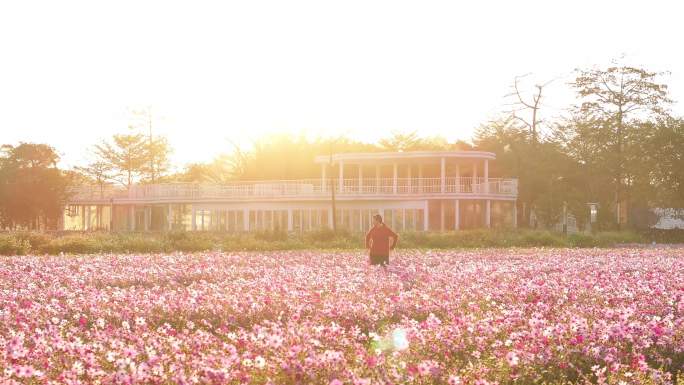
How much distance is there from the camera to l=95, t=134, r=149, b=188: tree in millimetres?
74062

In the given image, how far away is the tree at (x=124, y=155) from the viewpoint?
7406 cm

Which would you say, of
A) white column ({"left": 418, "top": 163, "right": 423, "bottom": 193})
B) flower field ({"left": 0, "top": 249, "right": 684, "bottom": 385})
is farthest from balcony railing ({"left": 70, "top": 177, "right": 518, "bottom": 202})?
flower field ({"left": 0, "top": 249, "right": 684, "bottom": 385})

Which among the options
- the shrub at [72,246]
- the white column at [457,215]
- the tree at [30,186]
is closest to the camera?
the shrub at [72,246]

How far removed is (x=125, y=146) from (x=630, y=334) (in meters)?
69.9

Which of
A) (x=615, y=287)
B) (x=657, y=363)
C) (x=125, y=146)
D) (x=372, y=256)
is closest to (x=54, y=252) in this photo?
(x=372, y=256)

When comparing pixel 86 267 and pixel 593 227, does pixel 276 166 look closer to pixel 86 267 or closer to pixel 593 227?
pixel 593 227

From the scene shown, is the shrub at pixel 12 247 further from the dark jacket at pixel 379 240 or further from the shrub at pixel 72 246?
the dark jacket at pixel 379 240

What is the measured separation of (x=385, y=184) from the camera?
54844 mm

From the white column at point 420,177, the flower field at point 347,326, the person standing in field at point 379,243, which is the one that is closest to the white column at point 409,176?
the white column at point 420,177

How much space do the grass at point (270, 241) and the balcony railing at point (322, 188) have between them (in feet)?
35.0

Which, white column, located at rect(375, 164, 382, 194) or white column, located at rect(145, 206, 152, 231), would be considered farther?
white column, located at rect(145, 206, 152, 231)

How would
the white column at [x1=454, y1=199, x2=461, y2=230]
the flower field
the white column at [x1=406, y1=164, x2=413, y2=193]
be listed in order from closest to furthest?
the flower field
the white column at [x1=454, y1=199, x2=461, y2=230]
the white column at [x1=406, y1=164, x2=413, y2=193]

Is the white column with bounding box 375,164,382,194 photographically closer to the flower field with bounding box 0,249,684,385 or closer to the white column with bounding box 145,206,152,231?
the white column with bounding box 145,206,152,231

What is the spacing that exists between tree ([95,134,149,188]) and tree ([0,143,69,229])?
1191cm
